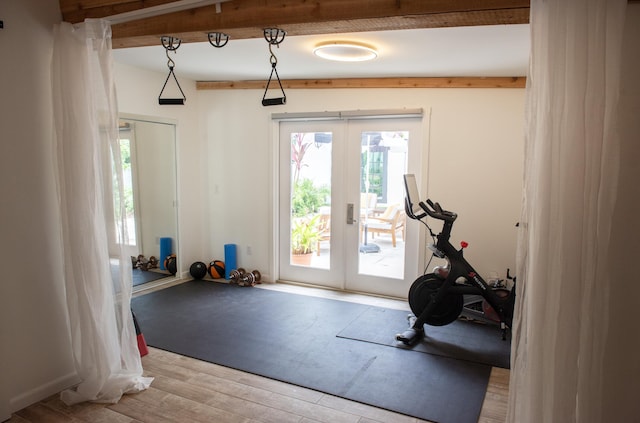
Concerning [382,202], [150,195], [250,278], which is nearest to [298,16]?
[382,202]

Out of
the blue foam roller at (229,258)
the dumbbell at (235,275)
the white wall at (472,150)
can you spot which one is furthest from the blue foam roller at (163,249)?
the white wall at (472,150)

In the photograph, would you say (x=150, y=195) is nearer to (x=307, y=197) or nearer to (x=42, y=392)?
(x=307, y=197)

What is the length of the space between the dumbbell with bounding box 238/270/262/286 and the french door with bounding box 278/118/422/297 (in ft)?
1.10

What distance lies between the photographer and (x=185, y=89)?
534 cm

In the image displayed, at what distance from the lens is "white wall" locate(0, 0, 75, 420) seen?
244 cm

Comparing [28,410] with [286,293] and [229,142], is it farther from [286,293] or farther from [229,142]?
[229,142]

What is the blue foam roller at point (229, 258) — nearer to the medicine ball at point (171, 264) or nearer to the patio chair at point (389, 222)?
the medicine ball at point (171, 264)

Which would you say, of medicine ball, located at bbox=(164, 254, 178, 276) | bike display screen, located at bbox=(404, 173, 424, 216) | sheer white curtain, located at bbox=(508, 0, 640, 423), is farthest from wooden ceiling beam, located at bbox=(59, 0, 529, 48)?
medicine ball, located at bbox=(164, 254, 178, 276)

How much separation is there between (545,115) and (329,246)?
370cm

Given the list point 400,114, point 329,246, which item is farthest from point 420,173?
point 329,246

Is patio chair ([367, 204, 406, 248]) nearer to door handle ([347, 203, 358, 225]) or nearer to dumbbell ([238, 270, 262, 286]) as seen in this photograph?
door handle ([347, 203, 358, 225])

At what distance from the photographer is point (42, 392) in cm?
266

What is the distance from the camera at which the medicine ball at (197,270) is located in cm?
550

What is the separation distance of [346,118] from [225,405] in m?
3.36
